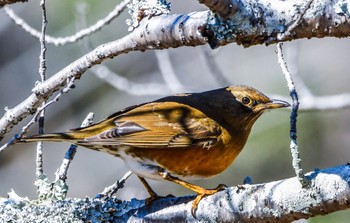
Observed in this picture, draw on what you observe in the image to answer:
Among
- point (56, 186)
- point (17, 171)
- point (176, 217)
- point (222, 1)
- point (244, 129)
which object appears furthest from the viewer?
point (17, 171)

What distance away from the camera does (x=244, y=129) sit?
5082mm

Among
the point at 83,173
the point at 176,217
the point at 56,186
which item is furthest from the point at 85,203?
the point at 83,173

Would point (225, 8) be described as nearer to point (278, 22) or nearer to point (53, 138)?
point (278, 22)

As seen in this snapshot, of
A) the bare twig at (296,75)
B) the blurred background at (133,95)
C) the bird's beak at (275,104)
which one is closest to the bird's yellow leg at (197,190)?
the bird's beak at (275,104)

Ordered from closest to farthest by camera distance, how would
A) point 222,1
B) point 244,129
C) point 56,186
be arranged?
point 222,1 < point 56,186 < point 244,129

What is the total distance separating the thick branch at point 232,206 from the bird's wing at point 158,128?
461 millimetres

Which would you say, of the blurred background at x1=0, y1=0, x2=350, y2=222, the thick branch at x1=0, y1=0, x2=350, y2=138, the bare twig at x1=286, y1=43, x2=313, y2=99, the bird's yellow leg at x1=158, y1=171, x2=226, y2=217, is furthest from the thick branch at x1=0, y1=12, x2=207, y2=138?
the blurred background at x1=0, y1=0, x2=350, y2=222

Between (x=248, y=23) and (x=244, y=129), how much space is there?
1910 millimetres

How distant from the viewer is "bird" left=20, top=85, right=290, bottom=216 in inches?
178

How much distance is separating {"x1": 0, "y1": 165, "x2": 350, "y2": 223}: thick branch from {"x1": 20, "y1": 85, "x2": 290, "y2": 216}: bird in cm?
21

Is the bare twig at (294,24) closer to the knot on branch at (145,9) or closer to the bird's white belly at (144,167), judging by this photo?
the knot on branch at (145,9)

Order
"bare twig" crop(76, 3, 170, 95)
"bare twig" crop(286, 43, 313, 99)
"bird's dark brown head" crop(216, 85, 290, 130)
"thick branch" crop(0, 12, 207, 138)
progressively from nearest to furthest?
"thick branch" crop(0, 12, 207, 138) → "bird's dark brown head" crop(216, 85, 290, 130) → "bare twig" crop(286, 43, 313, 99) → "bare twig" crop(76, 3, 170, 95)

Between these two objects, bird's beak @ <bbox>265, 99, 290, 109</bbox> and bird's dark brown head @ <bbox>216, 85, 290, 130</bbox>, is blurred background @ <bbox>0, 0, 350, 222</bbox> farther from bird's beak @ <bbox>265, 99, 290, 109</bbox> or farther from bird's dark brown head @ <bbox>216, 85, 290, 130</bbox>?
bird's beak @ <bbox>265, 99, 290, 109</bbox>

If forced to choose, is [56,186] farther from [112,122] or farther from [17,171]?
[17,171]
